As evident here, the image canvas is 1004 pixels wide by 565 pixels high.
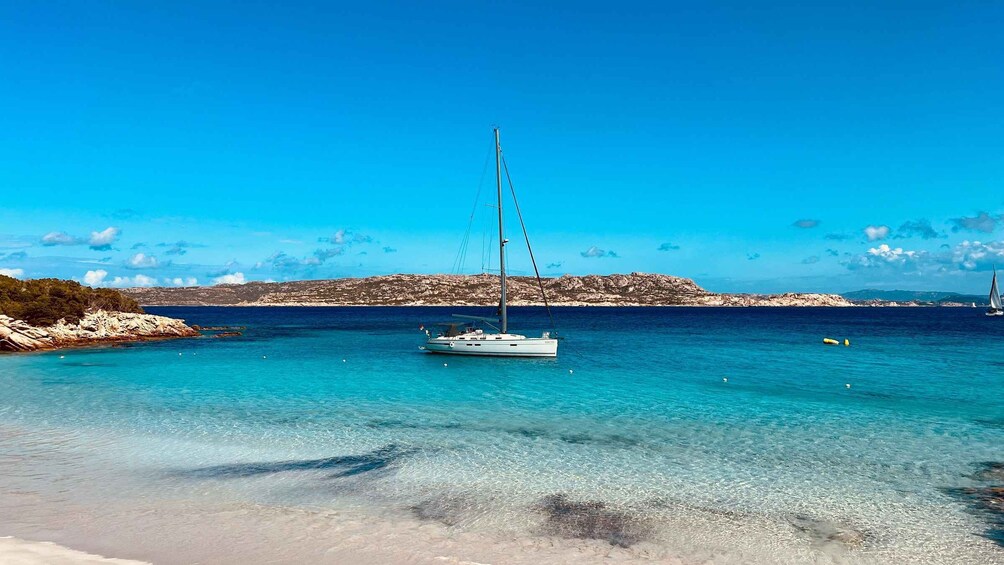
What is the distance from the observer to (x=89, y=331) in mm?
57594

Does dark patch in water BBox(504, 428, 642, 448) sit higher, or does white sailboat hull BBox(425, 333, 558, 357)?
white sailboat hull BBox(425, 333, 558, 357)

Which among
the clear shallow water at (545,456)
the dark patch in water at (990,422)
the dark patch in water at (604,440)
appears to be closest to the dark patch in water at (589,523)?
the clear shallow water at (545,456)

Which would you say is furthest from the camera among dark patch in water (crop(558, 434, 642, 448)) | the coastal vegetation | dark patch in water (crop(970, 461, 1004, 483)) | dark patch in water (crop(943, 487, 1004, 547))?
the coastal vegetation

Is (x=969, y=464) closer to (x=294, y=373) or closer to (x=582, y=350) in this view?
(x=294, y=373)

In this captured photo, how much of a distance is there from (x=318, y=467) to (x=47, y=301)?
182 ft

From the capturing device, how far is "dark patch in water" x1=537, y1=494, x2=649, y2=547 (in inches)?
450

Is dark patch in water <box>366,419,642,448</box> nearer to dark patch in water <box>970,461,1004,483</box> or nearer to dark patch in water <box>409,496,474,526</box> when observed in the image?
dark patch in water <box>409,496,474,526</box>

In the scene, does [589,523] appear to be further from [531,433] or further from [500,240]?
[500,240]

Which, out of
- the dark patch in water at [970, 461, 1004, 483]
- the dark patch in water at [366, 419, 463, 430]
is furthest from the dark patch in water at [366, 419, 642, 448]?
the dark patch in water at [970, 461, 1004, 483]

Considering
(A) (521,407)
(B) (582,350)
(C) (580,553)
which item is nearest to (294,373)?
(A) (521,407)

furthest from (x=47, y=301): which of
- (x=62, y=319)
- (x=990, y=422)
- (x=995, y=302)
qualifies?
(x=995, y=302)

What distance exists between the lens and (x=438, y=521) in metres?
12.3

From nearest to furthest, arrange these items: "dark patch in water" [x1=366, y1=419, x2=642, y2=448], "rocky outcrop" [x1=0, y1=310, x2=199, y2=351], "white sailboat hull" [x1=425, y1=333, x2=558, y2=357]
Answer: "dark patch in water" [x1=366, y1=419, x2=642, y2=448], "white sailboat hull" [x1=425, y1=333, x2=558, y2=357], "rocky outcrop" [x1=0, y1=310, x2=199, y2=351]

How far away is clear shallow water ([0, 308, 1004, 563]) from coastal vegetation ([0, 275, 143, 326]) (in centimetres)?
2295
